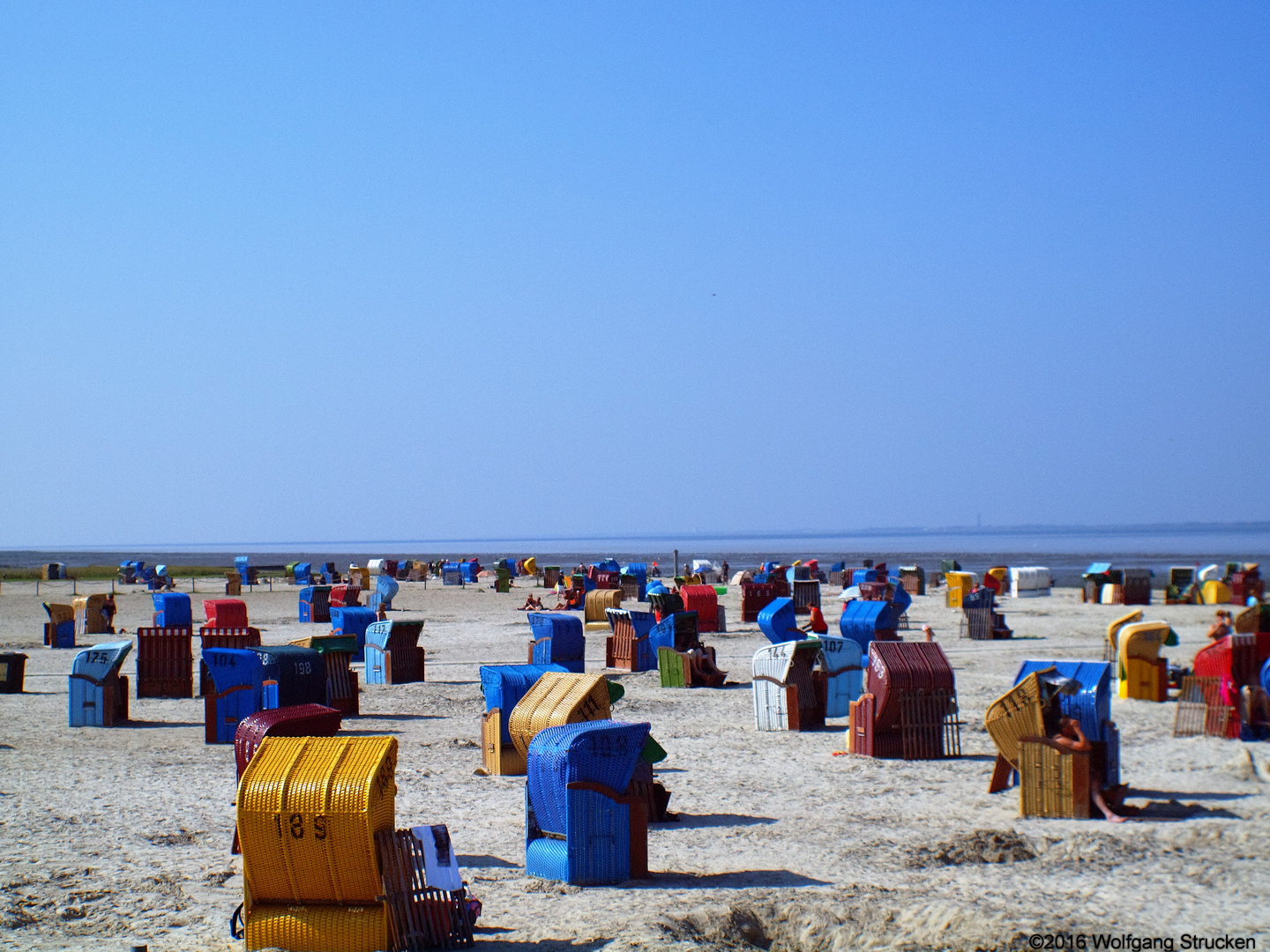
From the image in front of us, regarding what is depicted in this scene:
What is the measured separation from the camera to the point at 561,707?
11836 mm

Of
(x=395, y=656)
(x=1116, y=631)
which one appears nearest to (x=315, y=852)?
(x=395, y=656)

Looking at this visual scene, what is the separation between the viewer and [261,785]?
7.14 m

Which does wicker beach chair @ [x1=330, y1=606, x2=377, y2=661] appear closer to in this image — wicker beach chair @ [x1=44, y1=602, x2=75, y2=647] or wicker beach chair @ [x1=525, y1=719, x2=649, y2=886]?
wicker beach chair @ [x1=44, y1=602, x2=75, y2=647]

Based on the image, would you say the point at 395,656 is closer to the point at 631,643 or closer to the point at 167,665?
the point at 167,665

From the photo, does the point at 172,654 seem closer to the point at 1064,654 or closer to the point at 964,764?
the point at 964,764

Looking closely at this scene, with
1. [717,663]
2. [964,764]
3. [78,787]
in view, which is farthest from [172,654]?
[964,764]

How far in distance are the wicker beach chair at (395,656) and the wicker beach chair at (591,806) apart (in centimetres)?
1415

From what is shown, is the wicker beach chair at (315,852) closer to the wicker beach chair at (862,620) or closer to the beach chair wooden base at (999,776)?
the beach chair wooden base at (999,776)

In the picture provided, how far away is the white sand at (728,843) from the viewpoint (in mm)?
7762

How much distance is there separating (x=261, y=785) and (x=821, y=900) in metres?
3.70

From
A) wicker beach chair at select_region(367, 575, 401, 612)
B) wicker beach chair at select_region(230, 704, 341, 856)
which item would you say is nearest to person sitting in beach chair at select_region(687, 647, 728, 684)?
wicker beach chair at select_region(230, 704, 341, 856)

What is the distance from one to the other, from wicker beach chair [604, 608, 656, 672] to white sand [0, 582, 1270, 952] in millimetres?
5846

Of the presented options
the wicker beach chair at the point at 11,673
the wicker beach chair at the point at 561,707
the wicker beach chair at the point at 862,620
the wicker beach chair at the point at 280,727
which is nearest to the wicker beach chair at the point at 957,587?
the wicker beach chair at the point at 862,620

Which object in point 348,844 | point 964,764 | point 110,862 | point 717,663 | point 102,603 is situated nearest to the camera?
point 348,844
